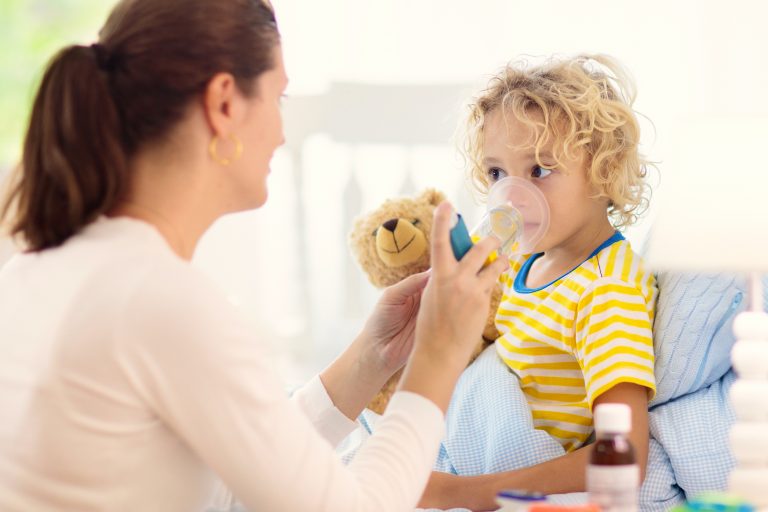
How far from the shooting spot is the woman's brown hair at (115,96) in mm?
1024

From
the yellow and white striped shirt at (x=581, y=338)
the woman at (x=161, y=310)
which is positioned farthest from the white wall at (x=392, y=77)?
the woman at (x=161, y=310)

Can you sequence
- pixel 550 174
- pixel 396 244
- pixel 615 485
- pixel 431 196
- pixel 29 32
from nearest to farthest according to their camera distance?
pixel 615 485 → pixel 550 174 → pixel 396 244 → pixel 431 196 → pixel 29 32

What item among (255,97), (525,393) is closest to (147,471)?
(255,97)

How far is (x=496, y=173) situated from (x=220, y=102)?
648mm

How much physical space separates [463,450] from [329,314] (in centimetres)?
142

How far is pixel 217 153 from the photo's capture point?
42.6 inches

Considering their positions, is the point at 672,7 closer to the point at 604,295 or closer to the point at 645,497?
the point at 604,295

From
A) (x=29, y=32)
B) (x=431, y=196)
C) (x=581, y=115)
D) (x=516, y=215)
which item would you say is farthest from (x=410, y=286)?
(x=29, y=32)

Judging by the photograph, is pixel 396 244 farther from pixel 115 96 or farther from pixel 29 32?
pixel 29 32

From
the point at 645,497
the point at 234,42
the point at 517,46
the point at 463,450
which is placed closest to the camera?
the point at 234,42

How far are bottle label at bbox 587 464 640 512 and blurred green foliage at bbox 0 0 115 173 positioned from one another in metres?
3.15

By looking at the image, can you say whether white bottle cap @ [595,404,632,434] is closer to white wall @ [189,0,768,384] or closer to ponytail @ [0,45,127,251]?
ponytail @ [0,45,127,251]

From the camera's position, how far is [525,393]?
1558 mm

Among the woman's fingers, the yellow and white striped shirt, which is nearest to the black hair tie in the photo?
the woman's fingers
